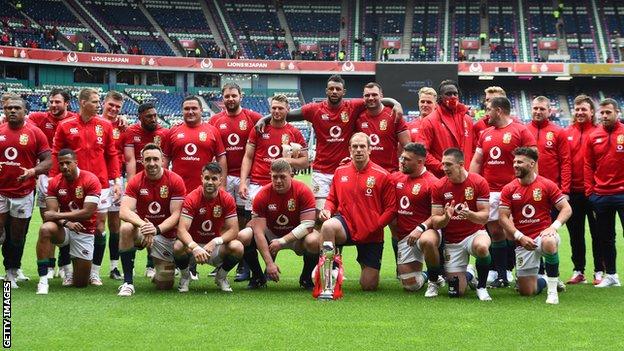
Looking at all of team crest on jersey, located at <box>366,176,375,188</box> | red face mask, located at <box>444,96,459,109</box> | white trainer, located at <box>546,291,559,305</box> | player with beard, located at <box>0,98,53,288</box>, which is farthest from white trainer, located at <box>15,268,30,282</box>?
white trainer, located at <box>546,291,559,305</box>

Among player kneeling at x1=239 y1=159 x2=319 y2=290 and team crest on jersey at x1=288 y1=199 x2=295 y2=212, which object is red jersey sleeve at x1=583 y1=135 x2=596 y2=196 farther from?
team crest on jersey at x1=288 y1=199 x2=295 y2=212

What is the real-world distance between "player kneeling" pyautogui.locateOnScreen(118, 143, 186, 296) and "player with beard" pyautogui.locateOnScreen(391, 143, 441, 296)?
2.38 metres

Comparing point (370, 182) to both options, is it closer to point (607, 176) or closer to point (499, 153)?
point (499, 153)

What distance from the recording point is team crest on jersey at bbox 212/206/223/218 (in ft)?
28.5

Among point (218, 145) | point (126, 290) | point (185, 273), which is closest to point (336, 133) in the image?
point (218, 145)

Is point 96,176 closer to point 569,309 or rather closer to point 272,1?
point 569,309

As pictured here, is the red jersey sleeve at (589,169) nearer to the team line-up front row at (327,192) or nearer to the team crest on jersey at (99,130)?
the team line-up front row at (327,192)

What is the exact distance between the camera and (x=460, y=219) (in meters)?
8.45

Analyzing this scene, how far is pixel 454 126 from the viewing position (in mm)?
9586

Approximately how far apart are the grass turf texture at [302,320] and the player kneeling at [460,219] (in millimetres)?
254

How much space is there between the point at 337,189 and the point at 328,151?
3.40ft

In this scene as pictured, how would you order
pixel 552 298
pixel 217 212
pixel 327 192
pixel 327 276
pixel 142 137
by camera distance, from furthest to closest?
1. pixel 142 137
2. pixel 327 192
3. pixel 217 212
4. pixel 327 276
5. pixel 552 298

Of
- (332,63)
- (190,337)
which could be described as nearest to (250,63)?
(332,63)

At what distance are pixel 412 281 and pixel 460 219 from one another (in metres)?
0.88
